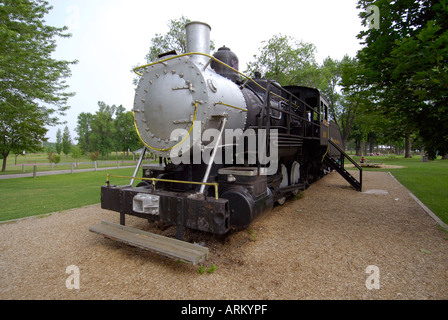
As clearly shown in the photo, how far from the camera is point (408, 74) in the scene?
4.26 m

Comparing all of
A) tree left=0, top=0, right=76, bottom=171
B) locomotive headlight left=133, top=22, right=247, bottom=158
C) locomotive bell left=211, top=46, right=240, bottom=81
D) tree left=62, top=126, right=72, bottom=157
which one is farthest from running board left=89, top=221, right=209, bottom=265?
tree left=62, top=126, right=72, bottom=157

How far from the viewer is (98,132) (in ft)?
162

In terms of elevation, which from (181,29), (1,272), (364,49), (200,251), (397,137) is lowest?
(1,272)

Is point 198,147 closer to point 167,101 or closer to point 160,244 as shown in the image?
point 167,101

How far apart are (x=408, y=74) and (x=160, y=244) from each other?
5.08 meters

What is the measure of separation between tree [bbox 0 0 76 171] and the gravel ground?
8176mm

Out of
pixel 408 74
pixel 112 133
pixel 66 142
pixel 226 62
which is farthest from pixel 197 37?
pixel 66 142

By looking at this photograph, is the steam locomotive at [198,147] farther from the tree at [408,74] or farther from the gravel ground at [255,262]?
the tree at [408,74]

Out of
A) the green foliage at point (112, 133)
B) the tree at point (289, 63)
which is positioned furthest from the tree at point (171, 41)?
the green foliage at point (112, 133)

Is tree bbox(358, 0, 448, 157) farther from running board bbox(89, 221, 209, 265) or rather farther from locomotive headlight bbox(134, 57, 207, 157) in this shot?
running board bbox(89, 221, 209, 265)

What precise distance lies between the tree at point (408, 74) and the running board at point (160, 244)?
416cm
